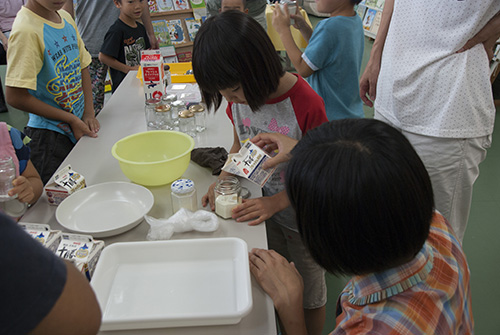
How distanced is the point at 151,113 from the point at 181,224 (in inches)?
33.0

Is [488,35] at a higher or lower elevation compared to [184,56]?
higher

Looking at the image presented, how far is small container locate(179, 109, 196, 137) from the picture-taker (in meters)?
1.66

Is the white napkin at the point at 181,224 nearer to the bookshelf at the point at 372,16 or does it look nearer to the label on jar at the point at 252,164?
the label on jar at the point at 252,164

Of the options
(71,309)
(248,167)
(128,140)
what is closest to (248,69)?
(248,167)

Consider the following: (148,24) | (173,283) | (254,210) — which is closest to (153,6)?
(148,24)

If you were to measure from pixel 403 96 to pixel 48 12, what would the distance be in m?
1.62

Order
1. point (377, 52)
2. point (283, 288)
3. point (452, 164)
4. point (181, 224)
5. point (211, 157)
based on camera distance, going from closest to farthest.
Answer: point (283, 288) < point (181, 224) < point (452, 164) < point (211, 157) < point (377, 52)

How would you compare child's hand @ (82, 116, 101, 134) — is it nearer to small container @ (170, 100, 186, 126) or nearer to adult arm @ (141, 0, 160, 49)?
small container @ (170, 100, 186, 126)

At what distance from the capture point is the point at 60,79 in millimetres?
1752

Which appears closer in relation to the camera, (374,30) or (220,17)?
(220,17)

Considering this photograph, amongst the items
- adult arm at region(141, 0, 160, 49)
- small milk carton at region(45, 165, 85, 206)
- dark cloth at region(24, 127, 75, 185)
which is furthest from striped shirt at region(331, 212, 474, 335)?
adult arm at region(141, 0, 160, 49)

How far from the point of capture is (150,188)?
130cm

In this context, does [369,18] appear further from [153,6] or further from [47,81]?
[47,81]

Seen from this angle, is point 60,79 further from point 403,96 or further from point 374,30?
point 374,30
